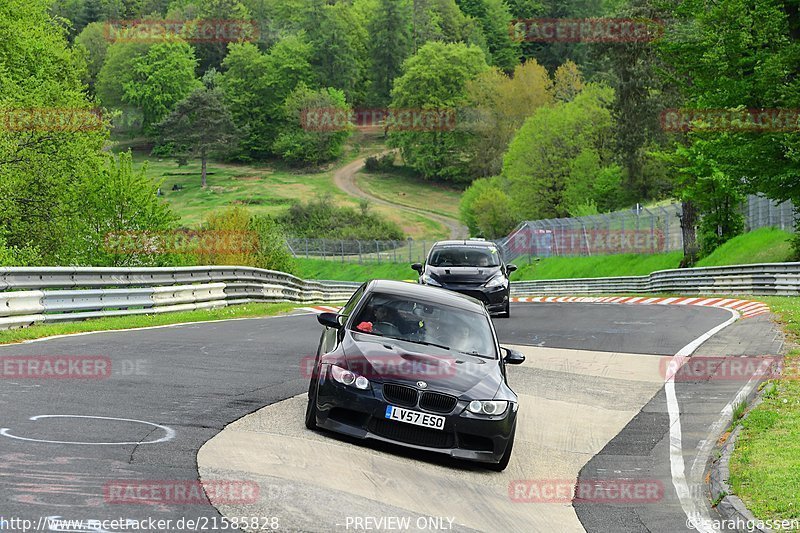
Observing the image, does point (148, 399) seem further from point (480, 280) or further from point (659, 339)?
point (480, 280)

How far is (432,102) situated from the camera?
14125cm

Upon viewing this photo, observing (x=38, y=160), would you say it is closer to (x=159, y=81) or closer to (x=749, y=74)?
(x=749, y=74)

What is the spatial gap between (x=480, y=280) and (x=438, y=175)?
114659 mm

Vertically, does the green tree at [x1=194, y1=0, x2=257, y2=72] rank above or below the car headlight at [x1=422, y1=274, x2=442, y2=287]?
above

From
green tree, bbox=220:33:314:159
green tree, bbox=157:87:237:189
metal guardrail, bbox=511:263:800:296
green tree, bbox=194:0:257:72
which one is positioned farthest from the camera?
green tree, bbox=194:0:257:72

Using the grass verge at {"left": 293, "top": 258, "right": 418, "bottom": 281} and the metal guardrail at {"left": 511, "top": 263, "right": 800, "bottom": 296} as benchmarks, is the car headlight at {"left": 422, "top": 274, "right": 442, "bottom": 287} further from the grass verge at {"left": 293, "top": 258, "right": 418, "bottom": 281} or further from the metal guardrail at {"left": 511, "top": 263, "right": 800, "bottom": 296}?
the grass verge at {"left": 293, "top": 258, "right": 418, "bottom": 281}

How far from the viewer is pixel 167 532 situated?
5.79 meters

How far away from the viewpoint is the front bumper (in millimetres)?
8773

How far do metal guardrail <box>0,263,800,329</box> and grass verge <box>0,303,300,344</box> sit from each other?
228 millimetres

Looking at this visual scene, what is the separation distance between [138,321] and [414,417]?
12.2 m

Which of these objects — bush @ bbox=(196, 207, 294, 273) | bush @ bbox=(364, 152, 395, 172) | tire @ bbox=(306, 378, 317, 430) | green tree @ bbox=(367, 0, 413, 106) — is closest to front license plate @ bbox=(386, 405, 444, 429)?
tire @ bbox=(306, 378, 317, 430)

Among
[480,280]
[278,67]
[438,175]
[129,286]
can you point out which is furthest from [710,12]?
[278,67]

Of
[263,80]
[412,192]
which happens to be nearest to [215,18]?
[263,80]

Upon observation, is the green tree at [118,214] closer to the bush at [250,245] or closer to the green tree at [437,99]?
the bush at [250,245]
